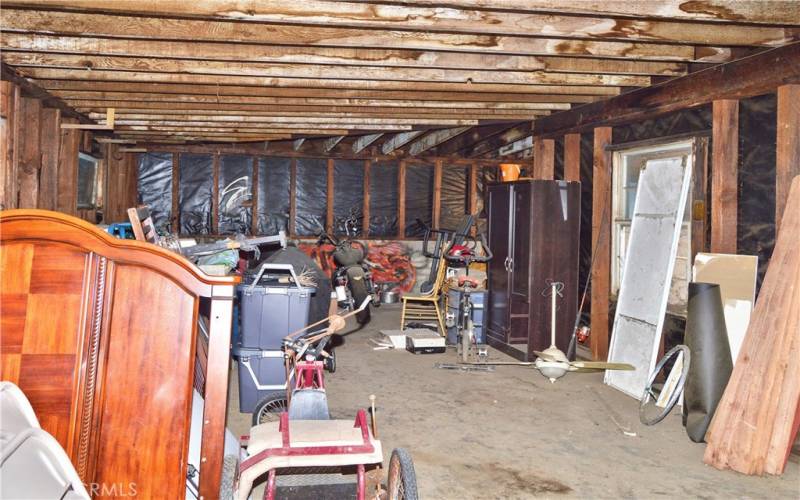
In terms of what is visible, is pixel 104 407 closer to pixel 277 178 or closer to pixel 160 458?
pixel 160 458

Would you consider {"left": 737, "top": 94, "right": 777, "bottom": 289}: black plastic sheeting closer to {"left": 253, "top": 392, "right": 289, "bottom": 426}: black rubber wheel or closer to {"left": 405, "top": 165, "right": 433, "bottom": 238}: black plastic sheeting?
{"left": 253, "top": 392, "right": 289, "bottom": 426}: black rubber wheel

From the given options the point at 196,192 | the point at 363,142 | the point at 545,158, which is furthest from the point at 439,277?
the point at 196,192

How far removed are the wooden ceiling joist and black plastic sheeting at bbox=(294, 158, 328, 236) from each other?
686 centimetres

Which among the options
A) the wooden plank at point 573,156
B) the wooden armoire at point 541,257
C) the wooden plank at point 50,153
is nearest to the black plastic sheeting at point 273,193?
the wooden plank at point 50,153

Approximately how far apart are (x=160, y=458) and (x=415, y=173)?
9.23m

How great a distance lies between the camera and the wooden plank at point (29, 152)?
4.97 metres

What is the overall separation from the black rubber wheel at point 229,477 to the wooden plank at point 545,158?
192 inches

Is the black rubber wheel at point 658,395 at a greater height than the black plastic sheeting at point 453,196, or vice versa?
the black plastic sheeting at point 453,196

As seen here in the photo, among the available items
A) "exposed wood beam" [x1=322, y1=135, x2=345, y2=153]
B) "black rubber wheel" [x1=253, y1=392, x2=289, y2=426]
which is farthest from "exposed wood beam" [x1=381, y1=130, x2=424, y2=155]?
"black rubber wheel" [x1=253, y1=392, x2=289, y2=426]

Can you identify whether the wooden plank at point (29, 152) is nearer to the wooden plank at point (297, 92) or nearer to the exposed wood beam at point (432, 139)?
the wooden plank at point (297, 92)

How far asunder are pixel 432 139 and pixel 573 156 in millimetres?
3339

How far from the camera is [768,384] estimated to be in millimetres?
3459

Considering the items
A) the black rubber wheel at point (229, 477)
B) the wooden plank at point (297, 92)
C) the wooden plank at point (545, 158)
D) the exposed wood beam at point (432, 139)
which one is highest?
the exposed wood beam at point (432, 139)

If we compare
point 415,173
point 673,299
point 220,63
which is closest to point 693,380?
point 673,299
